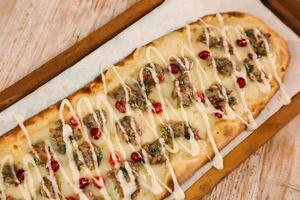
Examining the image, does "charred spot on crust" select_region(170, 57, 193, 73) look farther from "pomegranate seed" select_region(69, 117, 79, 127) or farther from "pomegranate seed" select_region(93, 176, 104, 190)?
"pomegranate seed" select_region(93, 176, 104, 190)

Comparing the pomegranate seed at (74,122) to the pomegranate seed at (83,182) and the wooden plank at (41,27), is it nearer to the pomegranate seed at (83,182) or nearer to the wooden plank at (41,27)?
the pomegranate seed at (83,182)

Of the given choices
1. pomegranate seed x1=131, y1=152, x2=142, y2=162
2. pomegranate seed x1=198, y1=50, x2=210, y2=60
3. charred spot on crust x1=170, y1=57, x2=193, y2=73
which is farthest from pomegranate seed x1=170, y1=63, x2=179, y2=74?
pomegranate seed x1=131, y1=152, x2=142, y2=162

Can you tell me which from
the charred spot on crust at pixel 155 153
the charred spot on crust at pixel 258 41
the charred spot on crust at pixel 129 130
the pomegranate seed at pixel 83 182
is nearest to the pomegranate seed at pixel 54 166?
the pomegranate seed at pixel 83 182

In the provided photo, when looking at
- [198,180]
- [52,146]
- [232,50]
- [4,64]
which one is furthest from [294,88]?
[4,64]

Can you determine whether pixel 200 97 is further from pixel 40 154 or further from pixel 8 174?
pixel 8 174

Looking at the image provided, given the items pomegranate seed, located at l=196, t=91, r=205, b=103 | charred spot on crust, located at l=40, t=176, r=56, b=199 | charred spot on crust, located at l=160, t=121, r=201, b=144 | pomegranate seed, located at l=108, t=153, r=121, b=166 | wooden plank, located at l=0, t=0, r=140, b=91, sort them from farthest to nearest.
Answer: wooden plank, located at l=0, t=0, r=140, b=91
pomegranate seed, located at l=196, t=91, r=205, b=103
charred spot on crust, located at l=160, t=121, r=201, b=144
pomegranate seed, located at l=108, t=153, r=121, b=166
charred spot on crust, located at l=40, t=176, r=56, b=199

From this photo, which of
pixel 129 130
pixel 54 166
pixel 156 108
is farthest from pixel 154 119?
pixel 54 166
